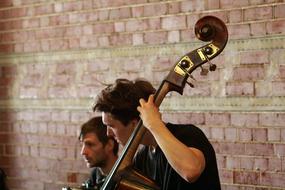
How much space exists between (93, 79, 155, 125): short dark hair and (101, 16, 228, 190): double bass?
0.50 ft

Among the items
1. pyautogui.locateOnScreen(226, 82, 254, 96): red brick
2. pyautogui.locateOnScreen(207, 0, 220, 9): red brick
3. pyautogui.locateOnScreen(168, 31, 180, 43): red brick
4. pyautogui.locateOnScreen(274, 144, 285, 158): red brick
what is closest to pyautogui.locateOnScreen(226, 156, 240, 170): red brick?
pyautogui.locateOnScreen(274, 144, 285, 158): red brick

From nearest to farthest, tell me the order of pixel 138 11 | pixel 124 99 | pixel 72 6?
1. pixel 124 99
2. pixel 138 11
3. pixel 72 6

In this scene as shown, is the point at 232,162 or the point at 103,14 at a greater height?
the point at 103,14

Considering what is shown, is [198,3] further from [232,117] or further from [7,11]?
[7,11]

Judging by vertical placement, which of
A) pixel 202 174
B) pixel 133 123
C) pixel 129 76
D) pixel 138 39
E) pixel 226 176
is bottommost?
pixel 226 176

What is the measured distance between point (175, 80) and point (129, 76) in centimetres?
144

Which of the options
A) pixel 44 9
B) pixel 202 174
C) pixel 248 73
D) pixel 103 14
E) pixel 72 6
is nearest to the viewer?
pixel 202 174

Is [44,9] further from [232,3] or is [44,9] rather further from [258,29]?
[258,29]

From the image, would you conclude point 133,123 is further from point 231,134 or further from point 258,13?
point 258,13

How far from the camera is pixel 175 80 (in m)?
1.89

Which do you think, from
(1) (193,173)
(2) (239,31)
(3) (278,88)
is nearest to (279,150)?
(3) (278,88)

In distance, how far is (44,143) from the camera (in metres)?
3.73

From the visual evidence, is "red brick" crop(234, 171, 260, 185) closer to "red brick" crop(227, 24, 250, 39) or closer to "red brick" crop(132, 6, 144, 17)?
"red brick" crop(227, 24, 250, 39)

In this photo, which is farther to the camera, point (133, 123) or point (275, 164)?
point (275, 164)
